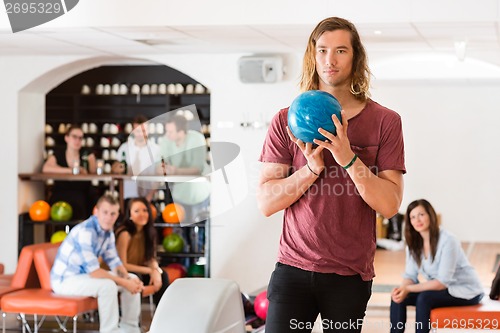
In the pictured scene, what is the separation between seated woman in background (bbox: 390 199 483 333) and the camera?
17.1 feet

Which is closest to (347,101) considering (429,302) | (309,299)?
(309,299)

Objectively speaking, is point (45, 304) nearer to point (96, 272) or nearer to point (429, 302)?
point (96, 272)

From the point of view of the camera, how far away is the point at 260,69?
778 cm

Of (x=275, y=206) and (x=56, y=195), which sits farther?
(x=56, y=195)

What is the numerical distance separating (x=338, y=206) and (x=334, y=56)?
327 mm

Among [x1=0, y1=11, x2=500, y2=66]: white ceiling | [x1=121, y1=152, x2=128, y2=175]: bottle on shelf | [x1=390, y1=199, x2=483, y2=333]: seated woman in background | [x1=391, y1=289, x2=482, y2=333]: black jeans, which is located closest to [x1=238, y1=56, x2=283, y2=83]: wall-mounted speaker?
[x1=0, y1=11, x2=500, y2=66]: white ceiling

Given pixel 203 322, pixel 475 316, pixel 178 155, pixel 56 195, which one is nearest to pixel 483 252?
pixel 178 155

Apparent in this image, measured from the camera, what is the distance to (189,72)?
8.13m

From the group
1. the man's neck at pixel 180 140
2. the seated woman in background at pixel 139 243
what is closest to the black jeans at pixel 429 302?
the seated woman in background at pixel 139 243

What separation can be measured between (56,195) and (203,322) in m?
5.77

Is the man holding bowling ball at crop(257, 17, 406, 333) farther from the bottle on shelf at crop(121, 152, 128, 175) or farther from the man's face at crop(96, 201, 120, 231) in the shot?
the bottle on shelf at crop(121, 152, 128, 175)

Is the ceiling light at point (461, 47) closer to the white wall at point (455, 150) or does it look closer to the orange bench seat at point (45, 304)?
the orange bench seat at point (45, 304)

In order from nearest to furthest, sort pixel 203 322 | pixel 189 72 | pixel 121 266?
pixel 203 322, pixel 121 266, pixel 189 72

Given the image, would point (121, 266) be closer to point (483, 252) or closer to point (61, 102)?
point (61, 102)
